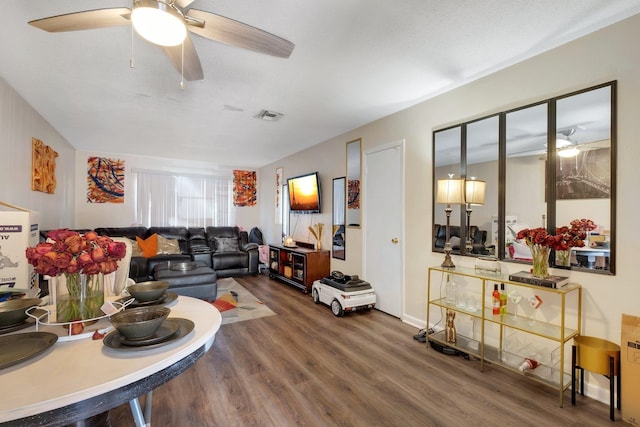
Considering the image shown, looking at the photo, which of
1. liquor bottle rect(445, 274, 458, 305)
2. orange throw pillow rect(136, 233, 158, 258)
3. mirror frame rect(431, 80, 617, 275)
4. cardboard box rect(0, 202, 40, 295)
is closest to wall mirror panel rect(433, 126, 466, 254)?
mirror frame rect(431, 80, 617, 275)

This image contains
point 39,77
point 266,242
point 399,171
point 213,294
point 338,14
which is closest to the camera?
point 338,14

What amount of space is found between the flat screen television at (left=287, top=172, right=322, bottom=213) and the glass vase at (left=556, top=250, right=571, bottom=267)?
3.23m

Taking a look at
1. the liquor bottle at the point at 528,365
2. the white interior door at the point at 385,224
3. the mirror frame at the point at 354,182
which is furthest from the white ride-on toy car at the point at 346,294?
the liquor bottle at the point at 528,365

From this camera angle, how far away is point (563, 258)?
6.93 ft

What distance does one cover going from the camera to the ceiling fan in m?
1.34

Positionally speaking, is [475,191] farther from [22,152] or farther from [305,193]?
[22,152]

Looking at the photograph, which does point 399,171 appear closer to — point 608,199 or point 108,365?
point 608,199

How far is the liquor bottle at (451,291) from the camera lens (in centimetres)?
276

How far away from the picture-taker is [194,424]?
1690 millimetres

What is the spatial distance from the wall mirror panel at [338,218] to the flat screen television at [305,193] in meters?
0.42

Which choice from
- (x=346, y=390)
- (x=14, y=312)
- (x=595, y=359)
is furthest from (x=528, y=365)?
(x=14, y=312)

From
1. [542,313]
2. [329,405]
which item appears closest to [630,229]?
[542,313]

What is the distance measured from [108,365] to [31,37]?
2.48m

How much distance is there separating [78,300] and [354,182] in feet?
11.0
